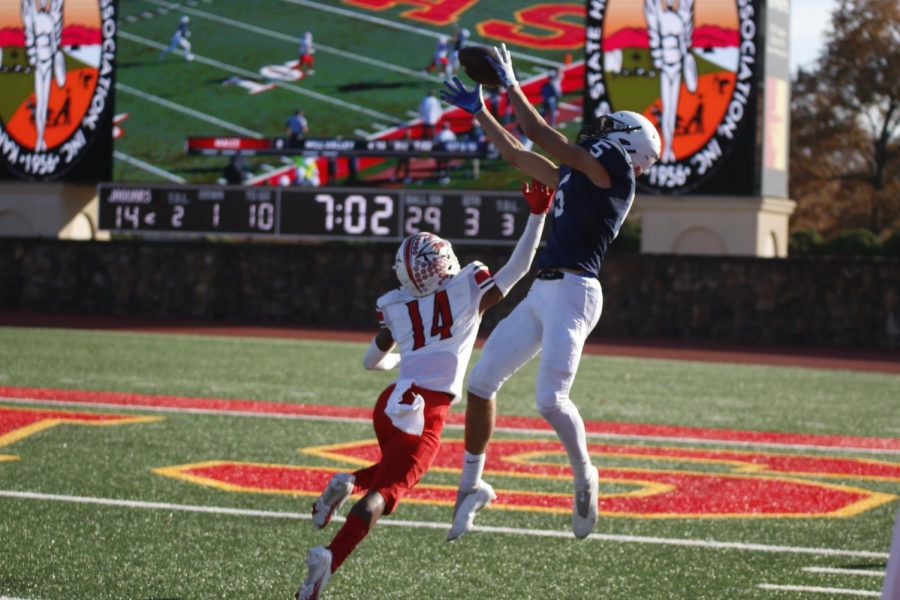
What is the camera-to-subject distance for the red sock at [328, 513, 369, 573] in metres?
5.18

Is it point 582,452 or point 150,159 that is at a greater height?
point 150,159

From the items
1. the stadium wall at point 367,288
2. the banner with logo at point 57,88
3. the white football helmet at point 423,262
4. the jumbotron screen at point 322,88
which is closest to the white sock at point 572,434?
the white football helmet at point 423,262

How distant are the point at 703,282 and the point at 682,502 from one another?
15.2 metres

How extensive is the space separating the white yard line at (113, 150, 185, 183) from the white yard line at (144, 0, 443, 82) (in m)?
2.60

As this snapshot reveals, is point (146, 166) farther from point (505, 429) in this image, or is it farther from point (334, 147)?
point (505, 429)

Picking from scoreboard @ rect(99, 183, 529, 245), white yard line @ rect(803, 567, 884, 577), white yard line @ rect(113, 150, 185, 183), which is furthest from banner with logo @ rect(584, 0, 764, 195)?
white yard line @ rect(803, 567, 884, 577)

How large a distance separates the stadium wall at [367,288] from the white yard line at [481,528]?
14.8 metres

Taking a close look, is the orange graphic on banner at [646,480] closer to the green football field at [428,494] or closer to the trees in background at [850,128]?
the green football field at [428,494]

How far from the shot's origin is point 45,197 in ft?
88.9

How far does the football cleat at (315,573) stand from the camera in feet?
16.6

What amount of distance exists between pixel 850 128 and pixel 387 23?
23.4 m

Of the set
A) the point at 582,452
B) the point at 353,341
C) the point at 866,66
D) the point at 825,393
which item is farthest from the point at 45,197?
Result: the point at 866,66

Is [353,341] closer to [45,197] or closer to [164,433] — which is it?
[45,197]

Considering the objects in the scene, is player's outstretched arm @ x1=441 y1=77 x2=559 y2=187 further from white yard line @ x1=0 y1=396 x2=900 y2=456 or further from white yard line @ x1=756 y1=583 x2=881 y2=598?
white yard line @ x1=0 y1=396 x2=900 y2=456
